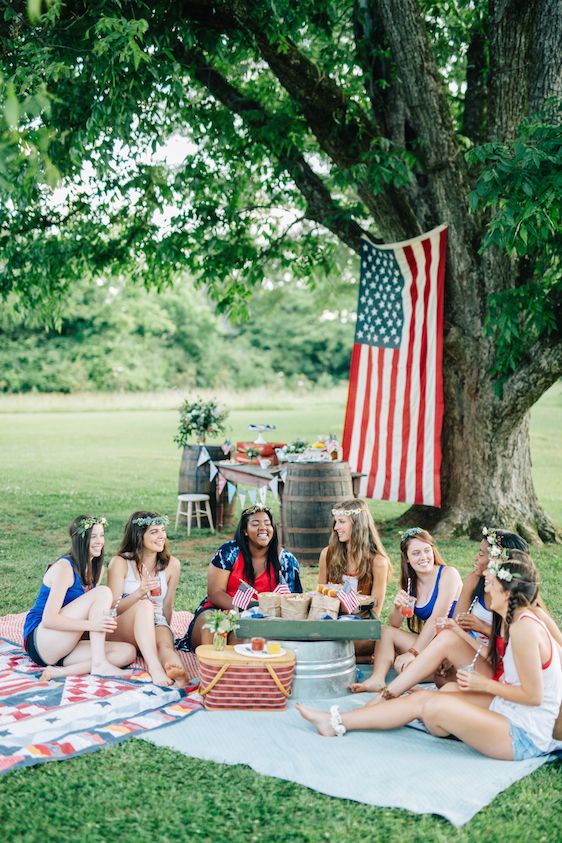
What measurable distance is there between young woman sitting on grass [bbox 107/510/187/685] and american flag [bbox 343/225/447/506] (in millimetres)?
4719

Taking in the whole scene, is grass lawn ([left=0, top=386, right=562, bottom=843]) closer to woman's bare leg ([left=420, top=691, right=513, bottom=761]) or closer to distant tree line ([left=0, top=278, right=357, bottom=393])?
woman's bare leg ([left=420, top=691, right=513, bottom=761])

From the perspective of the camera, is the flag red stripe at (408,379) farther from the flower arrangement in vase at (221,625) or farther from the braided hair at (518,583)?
the braided hair at (518,583)

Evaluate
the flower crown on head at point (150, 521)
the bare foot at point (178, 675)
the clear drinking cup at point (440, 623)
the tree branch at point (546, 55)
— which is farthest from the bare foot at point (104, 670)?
the tree branch at point (546, 55)

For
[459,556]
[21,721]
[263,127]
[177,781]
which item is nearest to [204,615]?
[21,721]

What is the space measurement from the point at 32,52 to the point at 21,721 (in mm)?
5406

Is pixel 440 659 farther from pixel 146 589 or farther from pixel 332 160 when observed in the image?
pixel 332 160

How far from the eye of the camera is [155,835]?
325cm

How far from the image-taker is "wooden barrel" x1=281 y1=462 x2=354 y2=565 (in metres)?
8.48

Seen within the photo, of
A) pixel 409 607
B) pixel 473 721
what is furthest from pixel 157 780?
pixel 409 607

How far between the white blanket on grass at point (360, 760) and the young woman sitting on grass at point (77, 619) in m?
0.91

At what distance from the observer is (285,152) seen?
10289 millimetres

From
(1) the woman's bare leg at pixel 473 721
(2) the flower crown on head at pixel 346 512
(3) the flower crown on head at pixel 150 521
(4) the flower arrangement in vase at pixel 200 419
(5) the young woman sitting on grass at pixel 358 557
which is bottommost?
(1) the woman's bare leg at pixel 473 721

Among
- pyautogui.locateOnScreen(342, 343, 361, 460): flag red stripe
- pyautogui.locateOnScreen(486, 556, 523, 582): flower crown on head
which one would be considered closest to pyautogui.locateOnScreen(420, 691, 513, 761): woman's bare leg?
pyautogui.locateOnScreen(486, 556, 523, 582): flower crown on head

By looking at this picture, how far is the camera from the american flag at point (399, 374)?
31.7ft
